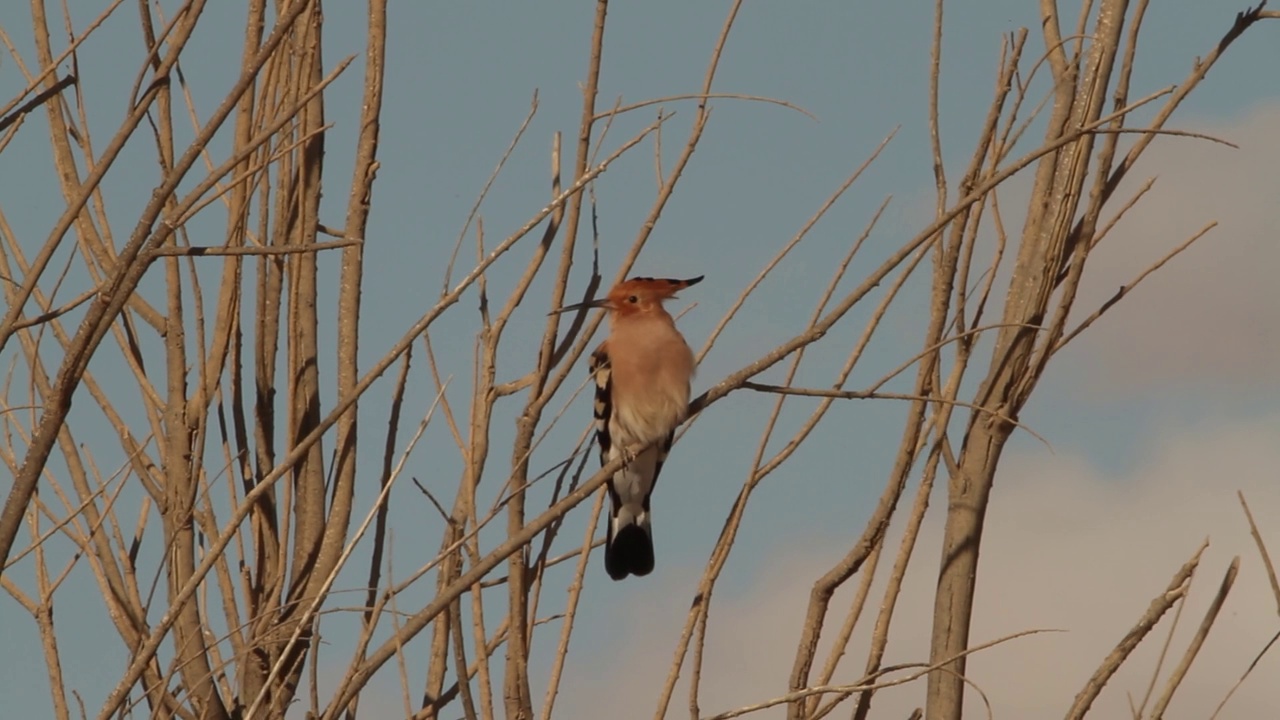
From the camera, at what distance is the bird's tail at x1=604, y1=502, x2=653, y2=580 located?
17.2 feet

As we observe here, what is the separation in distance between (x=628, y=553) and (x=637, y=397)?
75 cm

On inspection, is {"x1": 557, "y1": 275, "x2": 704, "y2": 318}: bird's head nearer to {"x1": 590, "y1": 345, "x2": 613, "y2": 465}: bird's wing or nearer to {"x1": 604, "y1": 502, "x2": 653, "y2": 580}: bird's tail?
{"x1": 590, "y1": 345, "x2": 613, "y2": 465}: bird's wing

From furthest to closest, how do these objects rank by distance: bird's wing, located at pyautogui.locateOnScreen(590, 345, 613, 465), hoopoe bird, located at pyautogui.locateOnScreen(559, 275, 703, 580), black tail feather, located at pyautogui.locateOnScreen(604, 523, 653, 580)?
black tail feather, located at pyautogui.locateOnScreen(604, 523, 653, 580) → bird's wing, located at pyautogui.locateOnScreen(590, 345, 613, 465) → hoopoe bird, located at pyautogui.locateOnScreen(559, 275, 703, 580)

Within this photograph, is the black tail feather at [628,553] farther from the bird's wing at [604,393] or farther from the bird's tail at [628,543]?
the bird's wing at [604,393]

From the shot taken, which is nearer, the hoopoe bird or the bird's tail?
the hoopoe bird

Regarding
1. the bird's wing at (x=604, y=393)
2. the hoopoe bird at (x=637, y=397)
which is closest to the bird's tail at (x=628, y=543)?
the hoopoe bird at (x=637, y=397)

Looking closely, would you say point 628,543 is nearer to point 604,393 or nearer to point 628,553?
point 628,553

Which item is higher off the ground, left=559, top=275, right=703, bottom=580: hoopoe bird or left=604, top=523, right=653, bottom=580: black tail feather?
left=559, top=275, right=703, bottom=580: hoopoe bird

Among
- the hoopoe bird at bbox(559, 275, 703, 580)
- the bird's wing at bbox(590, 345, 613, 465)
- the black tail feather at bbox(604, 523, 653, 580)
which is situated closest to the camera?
the hoopoe bird at bbox(559, 275, 703, 580)

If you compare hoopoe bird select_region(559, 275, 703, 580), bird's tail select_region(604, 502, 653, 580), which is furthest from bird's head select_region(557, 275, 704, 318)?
bird's tail select_region(604, 502, 653, 580)

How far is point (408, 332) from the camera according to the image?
6.19ft

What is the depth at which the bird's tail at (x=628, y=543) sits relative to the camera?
525 cm

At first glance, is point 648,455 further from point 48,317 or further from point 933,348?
point 48,317

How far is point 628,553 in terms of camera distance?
5270mm
